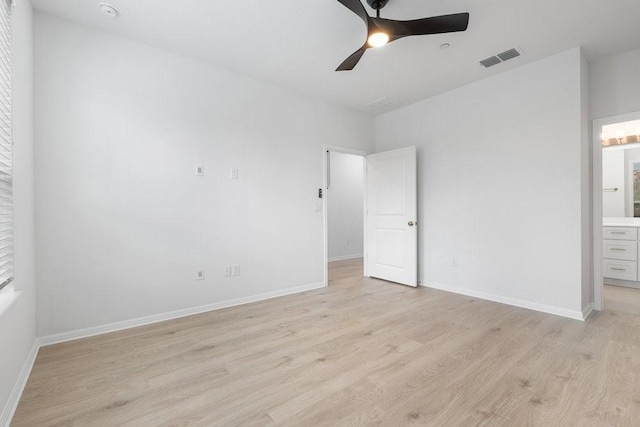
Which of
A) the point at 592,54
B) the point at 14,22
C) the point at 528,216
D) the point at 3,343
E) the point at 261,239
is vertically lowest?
the point at 3,343

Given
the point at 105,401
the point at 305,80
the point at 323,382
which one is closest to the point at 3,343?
the point at 105,401

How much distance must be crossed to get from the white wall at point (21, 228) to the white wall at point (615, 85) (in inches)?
201

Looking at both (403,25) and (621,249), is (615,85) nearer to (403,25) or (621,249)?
(621,249)

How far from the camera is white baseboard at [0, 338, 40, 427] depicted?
1.46 m

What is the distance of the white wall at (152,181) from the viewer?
2396mm

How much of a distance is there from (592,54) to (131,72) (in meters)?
4.62

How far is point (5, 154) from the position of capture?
1701 mm

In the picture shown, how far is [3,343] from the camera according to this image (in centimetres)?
148

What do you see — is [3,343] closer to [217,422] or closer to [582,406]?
[217,422]

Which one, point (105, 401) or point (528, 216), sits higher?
point (528, 216)

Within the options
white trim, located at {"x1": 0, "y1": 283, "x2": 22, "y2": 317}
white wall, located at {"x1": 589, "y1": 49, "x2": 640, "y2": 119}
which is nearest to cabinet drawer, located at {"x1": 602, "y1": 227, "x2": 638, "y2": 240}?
white wall, located at {"x1": 589, "y1": 49, "x2": 640, "y2": 119}

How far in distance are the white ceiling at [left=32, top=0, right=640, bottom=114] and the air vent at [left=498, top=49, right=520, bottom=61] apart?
3.3 inches

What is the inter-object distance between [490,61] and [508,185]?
4.54ft

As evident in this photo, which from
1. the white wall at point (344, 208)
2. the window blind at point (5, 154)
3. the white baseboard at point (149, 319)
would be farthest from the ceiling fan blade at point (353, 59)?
the white wall at point (344, 208)
